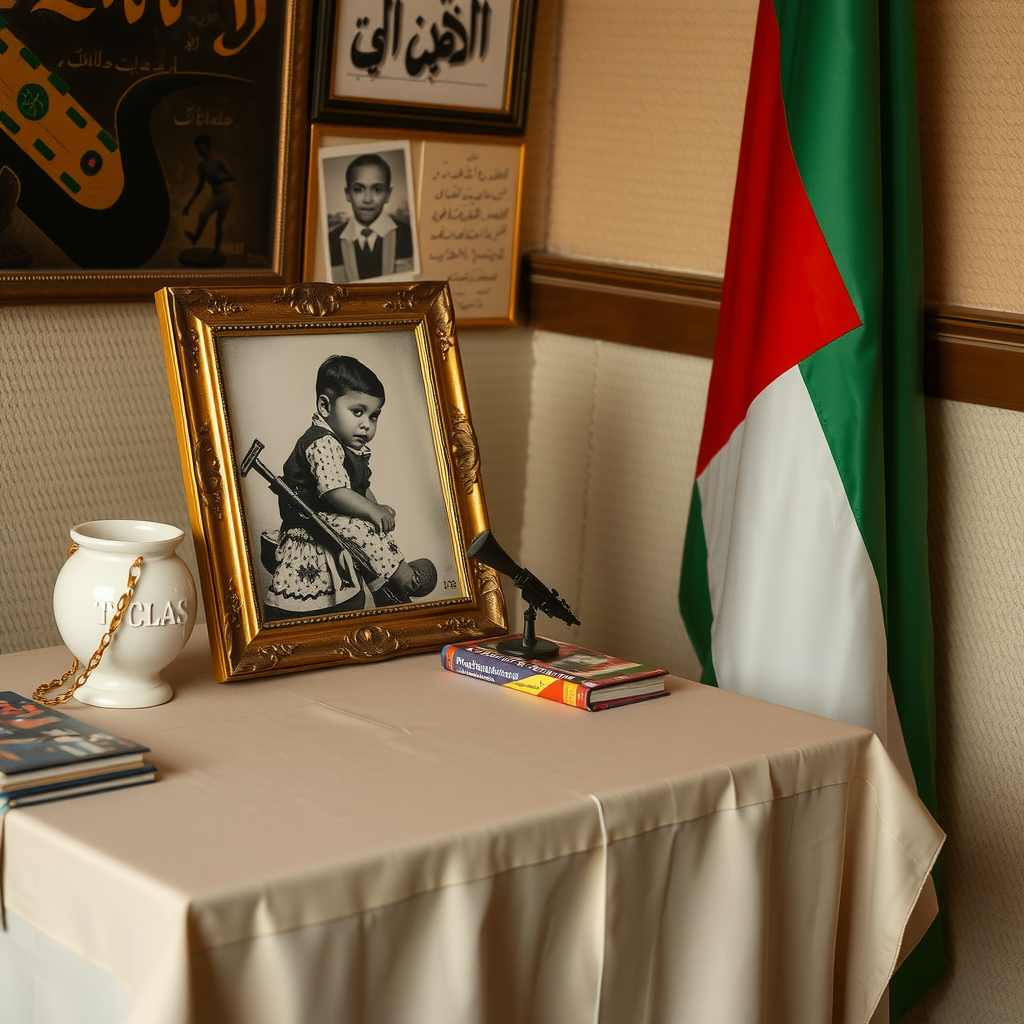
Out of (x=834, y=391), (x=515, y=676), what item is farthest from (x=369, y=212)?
(x=515, y=676)

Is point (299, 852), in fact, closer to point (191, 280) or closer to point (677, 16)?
point (191, 280)

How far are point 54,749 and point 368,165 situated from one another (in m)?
1.28

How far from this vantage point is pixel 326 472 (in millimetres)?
1715

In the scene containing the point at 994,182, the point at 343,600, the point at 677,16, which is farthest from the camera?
the point at 677,16

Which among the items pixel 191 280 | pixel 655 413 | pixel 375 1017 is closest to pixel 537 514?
pixel 655 413

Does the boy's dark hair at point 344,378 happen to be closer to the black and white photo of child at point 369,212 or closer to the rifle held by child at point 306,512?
the rifle held by child at point 306,512

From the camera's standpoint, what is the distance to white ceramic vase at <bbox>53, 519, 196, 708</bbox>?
149 centimetres

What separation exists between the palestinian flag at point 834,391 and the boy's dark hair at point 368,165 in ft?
2.04

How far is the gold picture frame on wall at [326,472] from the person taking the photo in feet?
5.32

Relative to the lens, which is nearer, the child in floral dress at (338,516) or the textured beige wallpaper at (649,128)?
the child in floral dress at (338,516)

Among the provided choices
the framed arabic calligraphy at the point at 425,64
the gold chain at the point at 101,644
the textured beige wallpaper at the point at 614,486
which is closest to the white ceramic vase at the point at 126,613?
the gold chain at the point at 101,644

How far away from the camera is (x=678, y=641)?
2.44 metres

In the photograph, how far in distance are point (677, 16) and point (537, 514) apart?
0.98m

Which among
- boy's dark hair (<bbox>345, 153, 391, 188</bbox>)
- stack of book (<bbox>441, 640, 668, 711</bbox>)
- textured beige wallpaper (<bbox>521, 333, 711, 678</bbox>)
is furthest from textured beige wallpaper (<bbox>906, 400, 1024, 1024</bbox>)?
boy's dark hair (<bbox>345, 153, 391, 188</bbox>)
